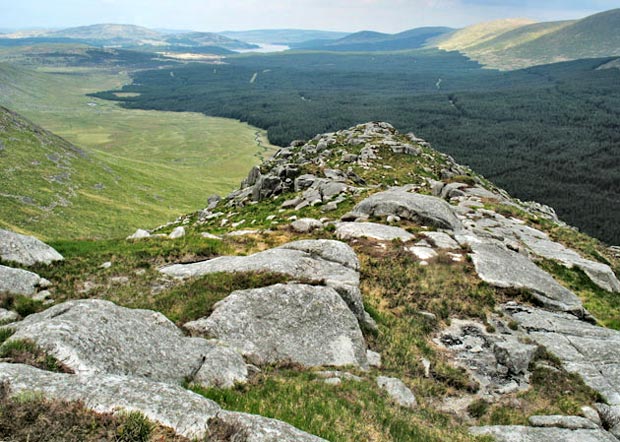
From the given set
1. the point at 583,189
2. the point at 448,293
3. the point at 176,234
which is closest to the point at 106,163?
the point at 176,234

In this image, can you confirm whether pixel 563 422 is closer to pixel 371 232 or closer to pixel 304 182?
pixel 371 232

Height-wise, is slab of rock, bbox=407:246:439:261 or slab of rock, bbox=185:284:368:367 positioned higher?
slab of rock, bbox=185:284:368:367

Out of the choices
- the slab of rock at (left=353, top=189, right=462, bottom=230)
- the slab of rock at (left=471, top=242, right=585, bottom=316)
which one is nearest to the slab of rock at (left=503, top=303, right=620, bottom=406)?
the slab of rock at (left=471, top=242, right=585, bottom=316)

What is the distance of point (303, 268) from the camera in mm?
20922

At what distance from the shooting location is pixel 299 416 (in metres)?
11.0

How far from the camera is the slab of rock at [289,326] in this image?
15.6 m

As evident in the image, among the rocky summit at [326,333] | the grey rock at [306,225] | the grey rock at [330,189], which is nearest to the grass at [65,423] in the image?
the rocky summit at [326,333]

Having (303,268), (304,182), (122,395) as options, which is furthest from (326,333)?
(304,182)

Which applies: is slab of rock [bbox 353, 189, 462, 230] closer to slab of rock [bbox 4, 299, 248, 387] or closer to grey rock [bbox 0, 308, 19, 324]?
slab of rock [bbox 4, 299, 248, 387]

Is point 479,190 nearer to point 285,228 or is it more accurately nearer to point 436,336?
point 285,228

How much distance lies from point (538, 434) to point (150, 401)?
1242cm

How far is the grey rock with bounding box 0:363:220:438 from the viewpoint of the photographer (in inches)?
339

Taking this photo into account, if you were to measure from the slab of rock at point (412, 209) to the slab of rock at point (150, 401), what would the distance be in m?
25.6

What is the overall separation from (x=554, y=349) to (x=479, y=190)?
119 ft
